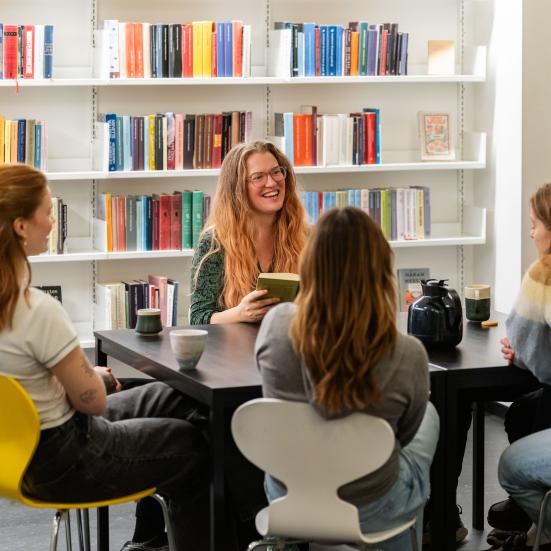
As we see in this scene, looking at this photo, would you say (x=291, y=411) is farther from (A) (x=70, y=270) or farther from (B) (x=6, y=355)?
(A) (x=70, y=270)

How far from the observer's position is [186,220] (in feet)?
15.8

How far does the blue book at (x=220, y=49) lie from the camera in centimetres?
467

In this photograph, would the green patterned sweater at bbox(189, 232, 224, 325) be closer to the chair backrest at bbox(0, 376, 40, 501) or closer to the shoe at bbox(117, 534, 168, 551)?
the shoe at bbox(117, 534, 168, 551)

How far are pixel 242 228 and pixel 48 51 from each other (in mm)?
1561

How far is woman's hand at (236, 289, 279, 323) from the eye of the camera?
3199 millimetres

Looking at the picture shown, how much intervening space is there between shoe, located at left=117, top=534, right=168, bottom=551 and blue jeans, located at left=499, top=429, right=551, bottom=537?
1.05 m

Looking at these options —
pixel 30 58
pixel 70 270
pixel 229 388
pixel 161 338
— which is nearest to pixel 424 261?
pixel 70 270

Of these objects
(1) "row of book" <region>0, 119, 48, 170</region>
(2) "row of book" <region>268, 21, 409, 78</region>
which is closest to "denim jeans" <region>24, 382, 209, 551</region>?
(1) "row of book" <region>0, 119, 48, 170</region>

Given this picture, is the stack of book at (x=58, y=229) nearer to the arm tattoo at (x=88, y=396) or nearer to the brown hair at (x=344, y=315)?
the arm tattoo at (x=88, y=396)

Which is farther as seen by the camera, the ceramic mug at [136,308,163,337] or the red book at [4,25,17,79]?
the red book at [4,25,17,79]

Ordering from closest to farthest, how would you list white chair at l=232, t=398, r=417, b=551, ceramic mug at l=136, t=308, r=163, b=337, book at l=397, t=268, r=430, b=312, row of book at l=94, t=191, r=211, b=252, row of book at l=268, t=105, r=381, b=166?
white chair at l=232, t=398, r=417, b=551
ceramic mug at l=136, t=308, r=163, b=337
row of book at l=94, t=191, r=211, b=252
row of book at l=268, t=105, r=381, b=166
book at l=397, t=268, r=430, b=312

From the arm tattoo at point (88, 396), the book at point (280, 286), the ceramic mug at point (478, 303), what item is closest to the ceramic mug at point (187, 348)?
the arm tattoo at point (88, 396)

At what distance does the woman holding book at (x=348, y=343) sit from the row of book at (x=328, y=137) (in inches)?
107

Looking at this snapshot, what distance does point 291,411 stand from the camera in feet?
7.00
